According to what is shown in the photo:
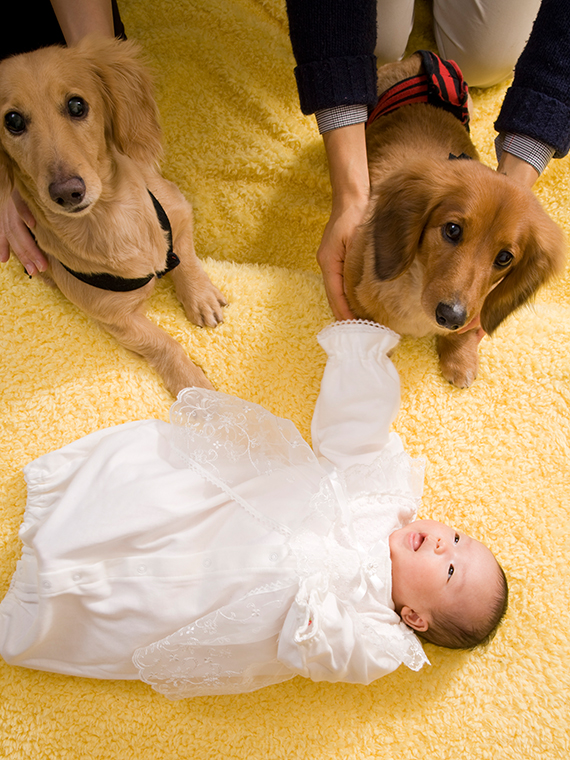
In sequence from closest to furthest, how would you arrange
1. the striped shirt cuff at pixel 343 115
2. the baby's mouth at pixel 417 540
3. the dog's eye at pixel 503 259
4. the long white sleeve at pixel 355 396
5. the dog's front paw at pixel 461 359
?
the dog's eye at pixel 503 259 < the baby's mouth at pixel 417 540 < the long white sleeve at pixel 355 396 < the striped shirt cuff at pixel 343 115 < the dog's front paw at pixel 461 359

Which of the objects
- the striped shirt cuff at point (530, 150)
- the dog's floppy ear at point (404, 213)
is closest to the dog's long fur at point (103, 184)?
the dog's floppy ear at point (404, 213)

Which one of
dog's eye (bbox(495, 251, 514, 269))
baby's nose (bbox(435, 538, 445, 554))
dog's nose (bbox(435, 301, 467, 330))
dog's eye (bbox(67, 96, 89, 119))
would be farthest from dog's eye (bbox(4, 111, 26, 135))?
baby's nose (bbox(435, 538, 445, 554))

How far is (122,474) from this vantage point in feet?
4.68

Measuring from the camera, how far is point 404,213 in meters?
1.41

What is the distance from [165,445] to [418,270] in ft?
2.94

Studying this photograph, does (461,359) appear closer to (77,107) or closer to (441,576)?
(441,576)

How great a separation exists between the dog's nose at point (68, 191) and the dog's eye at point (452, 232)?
91cm

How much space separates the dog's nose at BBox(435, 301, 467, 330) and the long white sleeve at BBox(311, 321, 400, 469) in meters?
0.33

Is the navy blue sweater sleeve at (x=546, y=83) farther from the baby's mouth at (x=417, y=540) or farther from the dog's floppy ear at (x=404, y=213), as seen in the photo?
the baby's mouth at (x=417, y=540)

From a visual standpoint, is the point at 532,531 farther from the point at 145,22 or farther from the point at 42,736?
the point at 145,22

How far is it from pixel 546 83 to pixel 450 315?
3.11 feet

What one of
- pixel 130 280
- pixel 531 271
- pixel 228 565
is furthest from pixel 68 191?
pixel 531 271

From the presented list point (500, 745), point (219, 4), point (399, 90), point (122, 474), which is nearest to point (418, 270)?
point (399, 90)

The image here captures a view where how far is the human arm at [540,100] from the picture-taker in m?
1.62
